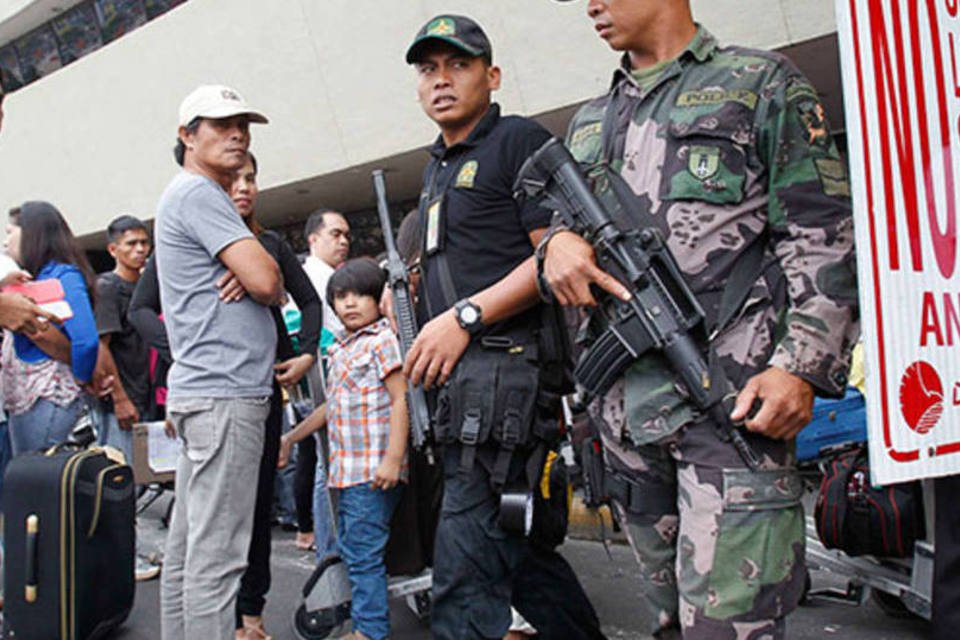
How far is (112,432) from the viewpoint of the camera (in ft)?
14.9

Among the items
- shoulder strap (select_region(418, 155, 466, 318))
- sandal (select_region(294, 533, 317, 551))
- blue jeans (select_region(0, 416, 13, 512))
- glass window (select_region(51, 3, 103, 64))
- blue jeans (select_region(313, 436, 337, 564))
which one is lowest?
sandal (select_region(294, 533, 317, 551))

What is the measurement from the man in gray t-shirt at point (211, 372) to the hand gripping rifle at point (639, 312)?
1.17m

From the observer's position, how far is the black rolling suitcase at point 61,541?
3.09 m

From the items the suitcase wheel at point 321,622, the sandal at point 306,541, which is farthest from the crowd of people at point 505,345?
the sandal at point 306,541

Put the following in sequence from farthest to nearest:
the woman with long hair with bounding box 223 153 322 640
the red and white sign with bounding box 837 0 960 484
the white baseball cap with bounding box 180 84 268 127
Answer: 1. the woman with long hair with bounding box 223 153 322 640
2. the white baseball cap with bounding box 180 84 268 127
3. the red and white sign with bounding box 837 0 960 484

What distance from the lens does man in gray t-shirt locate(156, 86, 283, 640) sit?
250 cm

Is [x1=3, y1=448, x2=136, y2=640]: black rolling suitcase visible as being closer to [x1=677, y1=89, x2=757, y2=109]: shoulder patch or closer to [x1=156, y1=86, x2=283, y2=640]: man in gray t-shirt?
[x1=156, y1=86, x2=283, y2=640]: man in gray t-shirt

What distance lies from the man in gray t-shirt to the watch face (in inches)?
29.5

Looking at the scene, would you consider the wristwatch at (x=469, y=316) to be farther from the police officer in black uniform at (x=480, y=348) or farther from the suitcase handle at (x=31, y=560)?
the suitcase handle at (x=31, y=560)

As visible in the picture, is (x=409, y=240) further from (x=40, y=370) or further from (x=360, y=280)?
(x=40, y=370)

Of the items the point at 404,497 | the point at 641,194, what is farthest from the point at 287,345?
the point at 641,194

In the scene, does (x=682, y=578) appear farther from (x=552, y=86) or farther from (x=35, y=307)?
(x=552, y=86)

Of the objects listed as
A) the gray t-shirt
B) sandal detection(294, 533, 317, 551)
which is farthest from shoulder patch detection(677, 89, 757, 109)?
sandal detection(294, 533, 317, 551)

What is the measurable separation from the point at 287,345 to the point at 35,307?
3.04 ft
